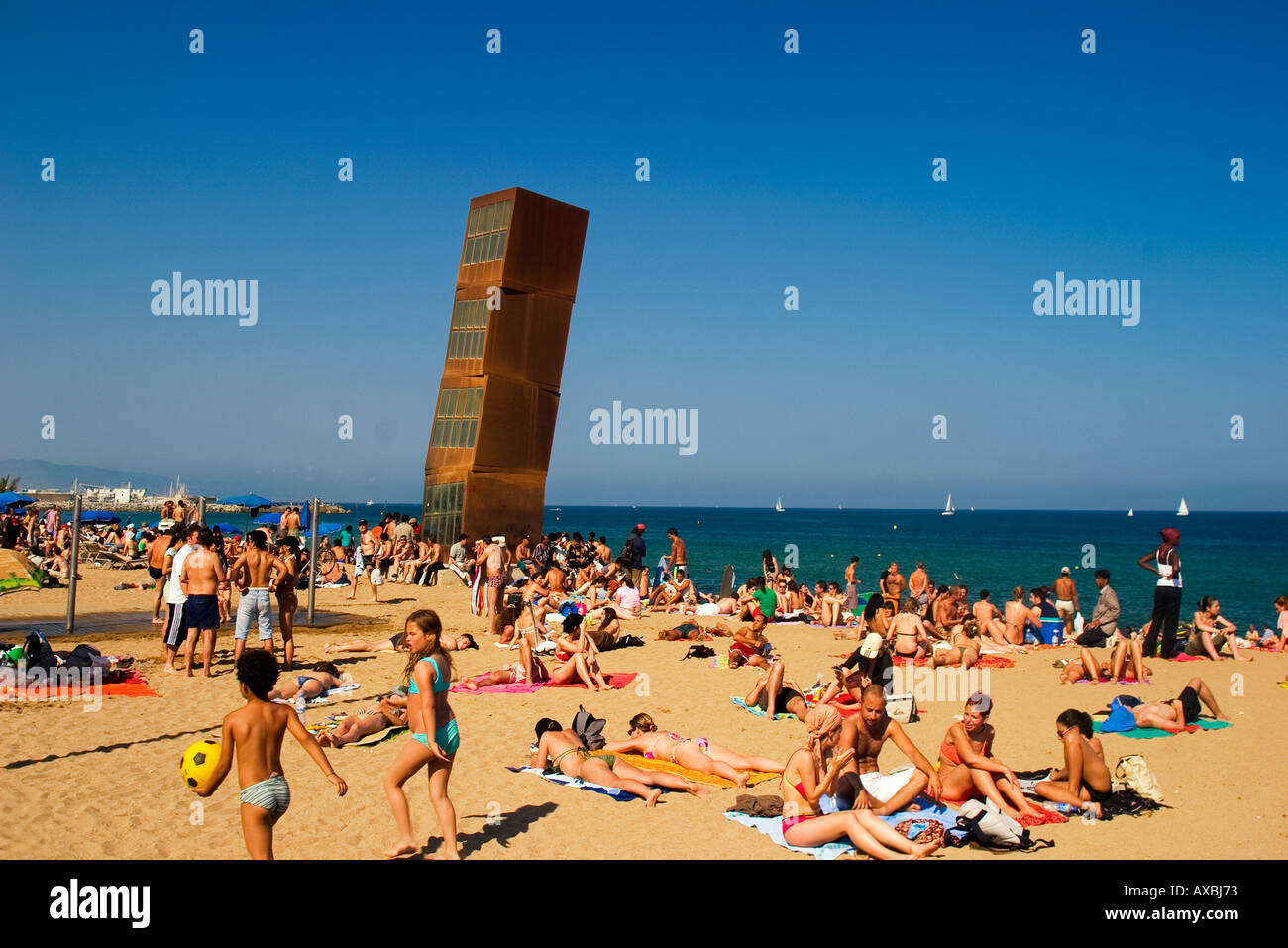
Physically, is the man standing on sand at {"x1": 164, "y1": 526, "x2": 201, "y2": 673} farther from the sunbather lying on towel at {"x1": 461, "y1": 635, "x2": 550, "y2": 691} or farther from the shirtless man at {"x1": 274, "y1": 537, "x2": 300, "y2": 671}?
the sunbather lying on towel at {"x1": 461, "y1": 635, "x2": 550, "y2": 691}

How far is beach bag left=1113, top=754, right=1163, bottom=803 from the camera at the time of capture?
736 cm

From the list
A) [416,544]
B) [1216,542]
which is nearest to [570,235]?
[416,544]

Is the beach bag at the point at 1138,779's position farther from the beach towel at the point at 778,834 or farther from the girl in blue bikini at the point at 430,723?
the girl in blue bikini at the point at 430,723

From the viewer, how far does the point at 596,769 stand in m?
7.83

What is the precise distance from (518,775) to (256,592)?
4687 mm

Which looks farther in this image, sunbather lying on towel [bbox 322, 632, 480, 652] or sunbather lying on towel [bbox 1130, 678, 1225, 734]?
sunbather lying on towel [bbox 322, 632, 480, 652]

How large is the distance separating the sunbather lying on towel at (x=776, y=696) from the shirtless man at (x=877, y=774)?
3219 mm

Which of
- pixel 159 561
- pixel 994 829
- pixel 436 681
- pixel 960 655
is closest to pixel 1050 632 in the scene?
pixel 960 655

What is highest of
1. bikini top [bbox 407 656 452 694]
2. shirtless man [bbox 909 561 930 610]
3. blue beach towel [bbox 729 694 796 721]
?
bikini top [bbox 407 656 452 694]

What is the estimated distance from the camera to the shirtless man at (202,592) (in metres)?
11.0

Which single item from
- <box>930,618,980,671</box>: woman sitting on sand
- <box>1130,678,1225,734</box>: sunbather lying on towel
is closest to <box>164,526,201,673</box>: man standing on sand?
<box>930,618,980,671</box>: woman sitting on sand

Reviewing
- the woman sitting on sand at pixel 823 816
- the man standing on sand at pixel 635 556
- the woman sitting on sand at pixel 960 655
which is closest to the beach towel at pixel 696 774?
the woman sitting on sand at pixel 823 816

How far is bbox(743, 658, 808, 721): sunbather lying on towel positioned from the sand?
0.26 meters
